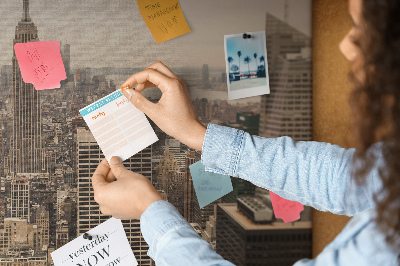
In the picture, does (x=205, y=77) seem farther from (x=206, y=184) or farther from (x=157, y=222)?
(x=157, y=222)

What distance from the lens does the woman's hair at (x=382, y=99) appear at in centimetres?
39

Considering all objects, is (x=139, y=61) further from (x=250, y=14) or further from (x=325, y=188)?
(x=325, y=188)

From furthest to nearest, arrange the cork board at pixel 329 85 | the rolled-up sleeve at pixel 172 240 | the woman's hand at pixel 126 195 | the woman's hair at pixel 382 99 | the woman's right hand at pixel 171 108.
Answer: the cork board at pixel 329 85, the woman's right hand at pixel 171 108, the woman's hand at pixel 126 195, the rolled-up sleeve at pixel 172 240, the woman's hair at pixel 382 99

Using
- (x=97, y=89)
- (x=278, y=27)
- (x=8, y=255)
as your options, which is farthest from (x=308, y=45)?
(x=8, y=255)

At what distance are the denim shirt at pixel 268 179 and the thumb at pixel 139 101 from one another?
132 mm

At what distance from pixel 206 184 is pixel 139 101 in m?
0.25

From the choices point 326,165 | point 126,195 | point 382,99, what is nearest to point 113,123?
point 126,195

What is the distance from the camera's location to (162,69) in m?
0.77

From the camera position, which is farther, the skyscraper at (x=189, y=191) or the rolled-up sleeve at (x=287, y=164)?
the skyscraper at (x=189, y=191)

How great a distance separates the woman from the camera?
0.40m

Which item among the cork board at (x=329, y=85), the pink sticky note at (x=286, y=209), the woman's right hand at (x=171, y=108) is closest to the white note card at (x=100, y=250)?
the woman's right hand at (x=171, y=108)

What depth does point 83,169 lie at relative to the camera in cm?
80

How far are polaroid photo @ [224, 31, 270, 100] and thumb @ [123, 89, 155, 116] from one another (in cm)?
21

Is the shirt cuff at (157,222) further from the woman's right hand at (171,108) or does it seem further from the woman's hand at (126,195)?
the woman's right hand at (171,108)
